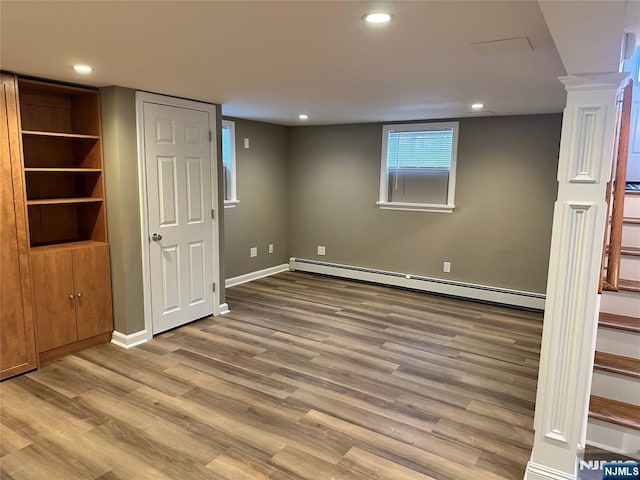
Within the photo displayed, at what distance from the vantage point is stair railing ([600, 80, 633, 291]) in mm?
2336

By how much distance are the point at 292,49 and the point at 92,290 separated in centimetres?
259

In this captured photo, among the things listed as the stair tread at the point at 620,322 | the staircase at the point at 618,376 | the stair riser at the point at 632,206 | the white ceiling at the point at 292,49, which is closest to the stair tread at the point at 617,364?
the staircase at the point at 618,376

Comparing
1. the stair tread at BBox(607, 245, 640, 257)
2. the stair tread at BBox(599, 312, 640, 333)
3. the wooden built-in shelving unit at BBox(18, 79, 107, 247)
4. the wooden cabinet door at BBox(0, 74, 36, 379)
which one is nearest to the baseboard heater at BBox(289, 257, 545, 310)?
the stair tread at BBox(607, 245, 640, 257)

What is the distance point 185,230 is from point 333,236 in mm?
2508

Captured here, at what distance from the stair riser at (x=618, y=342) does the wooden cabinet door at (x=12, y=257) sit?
12.4ft

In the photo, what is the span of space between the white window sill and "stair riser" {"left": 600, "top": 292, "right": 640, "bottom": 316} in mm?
2638

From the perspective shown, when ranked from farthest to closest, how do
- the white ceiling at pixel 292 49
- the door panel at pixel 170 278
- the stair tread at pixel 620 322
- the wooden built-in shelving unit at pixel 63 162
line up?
the door panel at pixel 170 278, the wooden built-in shelving unit at pixel 63 162, the stair tread at pixel 620 322, the white ceiling at pixel 292 49

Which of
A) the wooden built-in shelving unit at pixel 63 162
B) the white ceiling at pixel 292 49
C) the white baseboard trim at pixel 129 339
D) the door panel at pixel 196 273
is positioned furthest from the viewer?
the door panel at pixel 196 273

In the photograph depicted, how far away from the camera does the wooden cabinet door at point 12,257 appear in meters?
2.95

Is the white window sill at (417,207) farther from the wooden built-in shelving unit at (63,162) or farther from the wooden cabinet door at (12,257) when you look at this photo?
the wooden cabinet door at (12,257)

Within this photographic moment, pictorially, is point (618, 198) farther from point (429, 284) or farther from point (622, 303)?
point (429, 284)

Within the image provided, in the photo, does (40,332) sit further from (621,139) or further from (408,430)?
(621,139)

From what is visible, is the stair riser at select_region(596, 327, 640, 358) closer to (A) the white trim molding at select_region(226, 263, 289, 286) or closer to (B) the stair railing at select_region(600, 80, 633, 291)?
(B) the stair railing at select_region(600, 80, 633, 291)

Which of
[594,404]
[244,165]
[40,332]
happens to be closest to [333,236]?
[244,165]
